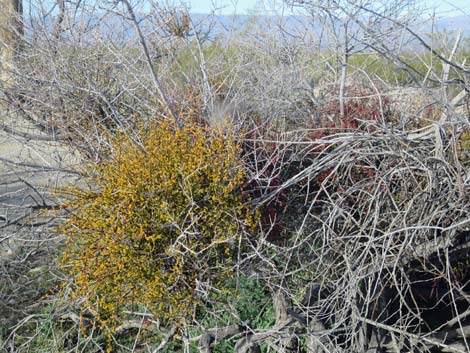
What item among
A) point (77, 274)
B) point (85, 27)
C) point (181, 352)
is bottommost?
point (181, 352)

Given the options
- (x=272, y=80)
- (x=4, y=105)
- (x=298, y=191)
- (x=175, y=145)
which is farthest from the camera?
(x=4, y=105)

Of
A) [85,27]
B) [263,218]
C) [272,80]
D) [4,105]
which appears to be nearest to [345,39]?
[272,80]

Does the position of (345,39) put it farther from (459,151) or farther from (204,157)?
(204,157)

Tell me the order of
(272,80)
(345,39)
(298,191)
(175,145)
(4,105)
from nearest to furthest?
1. (175,145)
2. (298,191)
3. (345,39)
4. (272,80)
5. (4,105)

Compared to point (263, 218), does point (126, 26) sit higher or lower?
higher

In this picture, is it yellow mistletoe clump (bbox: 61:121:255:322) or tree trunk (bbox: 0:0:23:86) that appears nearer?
yellow mistletoe clump (bbox: 61:121:255:322)

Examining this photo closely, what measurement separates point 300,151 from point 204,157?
839 millimetres

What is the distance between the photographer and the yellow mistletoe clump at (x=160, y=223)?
4086 millimetres

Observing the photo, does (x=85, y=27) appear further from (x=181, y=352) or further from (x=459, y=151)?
(x=459, y=151)

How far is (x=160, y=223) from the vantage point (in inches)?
165

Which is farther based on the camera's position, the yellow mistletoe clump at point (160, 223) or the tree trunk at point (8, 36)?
the tree trunk at point (8, 36)

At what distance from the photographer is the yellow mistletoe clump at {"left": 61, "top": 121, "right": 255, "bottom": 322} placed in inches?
161

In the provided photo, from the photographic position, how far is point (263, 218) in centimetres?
476

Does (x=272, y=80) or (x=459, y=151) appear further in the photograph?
(x=272, y=80)
